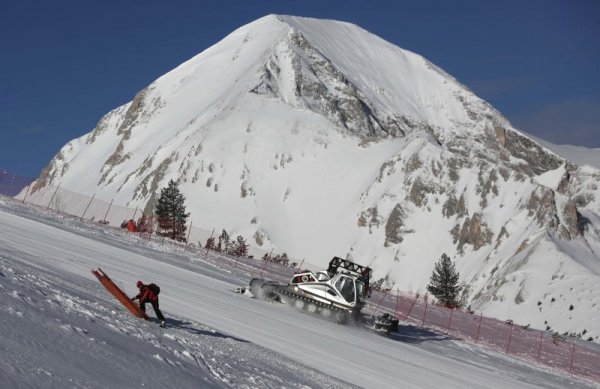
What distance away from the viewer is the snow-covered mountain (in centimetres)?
7062

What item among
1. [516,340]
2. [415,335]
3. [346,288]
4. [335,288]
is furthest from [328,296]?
[516,340]

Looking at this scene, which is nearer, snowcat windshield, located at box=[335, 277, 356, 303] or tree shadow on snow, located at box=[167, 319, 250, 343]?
tree shadow on snow, located at box=[167, 319, 250, 343]

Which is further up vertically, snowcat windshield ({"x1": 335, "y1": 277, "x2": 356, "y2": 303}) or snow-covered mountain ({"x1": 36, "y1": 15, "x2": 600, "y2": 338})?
snow-covered mountain ({"x1": 36, "y1": 15, "x2": 600, "y2": 338})

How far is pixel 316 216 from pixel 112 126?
84.5 metres

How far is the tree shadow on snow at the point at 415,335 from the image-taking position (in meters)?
27.6

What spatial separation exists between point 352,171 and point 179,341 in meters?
96.0

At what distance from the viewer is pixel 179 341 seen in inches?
465

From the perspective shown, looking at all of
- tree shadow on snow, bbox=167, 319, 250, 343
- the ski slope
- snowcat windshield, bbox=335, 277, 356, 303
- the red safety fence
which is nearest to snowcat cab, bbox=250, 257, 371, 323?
snowcat windshield, bbox=335, 277, 356, 303

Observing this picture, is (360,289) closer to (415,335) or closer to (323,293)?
(323,293)

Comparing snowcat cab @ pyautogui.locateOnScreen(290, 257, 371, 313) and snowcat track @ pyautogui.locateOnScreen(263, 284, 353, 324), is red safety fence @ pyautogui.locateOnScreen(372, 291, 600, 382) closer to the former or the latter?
snowcat cab @ pyautogui.locateOnScreen(290, 257, 371, 313)

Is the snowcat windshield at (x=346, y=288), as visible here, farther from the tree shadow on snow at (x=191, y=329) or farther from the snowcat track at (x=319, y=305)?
the tree shadow on snow at (x=191, y=329)

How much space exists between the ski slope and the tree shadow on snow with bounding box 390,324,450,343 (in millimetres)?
153

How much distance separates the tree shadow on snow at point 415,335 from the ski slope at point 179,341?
15cm

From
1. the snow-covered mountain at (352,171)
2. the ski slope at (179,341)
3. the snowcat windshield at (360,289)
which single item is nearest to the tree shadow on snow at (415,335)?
the ski slope at (179,341)
